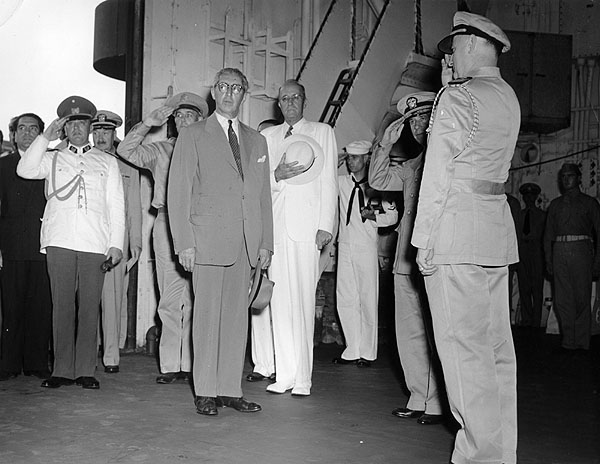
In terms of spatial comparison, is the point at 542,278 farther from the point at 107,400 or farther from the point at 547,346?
the point at 107,400

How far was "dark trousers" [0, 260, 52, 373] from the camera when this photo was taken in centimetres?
528

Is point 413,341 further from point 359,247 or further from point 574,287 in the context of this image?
point 574,287

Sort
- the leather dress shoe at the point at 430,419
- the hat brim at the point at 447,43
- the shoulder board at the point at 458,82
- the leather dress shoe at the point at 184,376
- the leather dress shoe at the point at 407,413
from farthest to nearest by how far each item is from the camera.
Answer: the leather dress shoe at the point at 184,376 < the leather dress shoe at the point at 407,413 < the leather dress shoe at the point at 430,419 < the hat brim at the point at 447,43 < the shoulder board at the point at 458,82

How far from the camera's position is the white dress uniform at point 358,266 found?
6504 millimetres

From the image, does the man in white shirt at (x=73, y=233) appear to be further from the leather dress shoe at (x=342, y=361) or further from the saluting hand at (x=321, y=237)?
the leather dress shoe at (x=342, y=361)

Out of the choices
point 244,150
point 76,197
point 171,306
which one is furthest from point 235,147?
point 171,306

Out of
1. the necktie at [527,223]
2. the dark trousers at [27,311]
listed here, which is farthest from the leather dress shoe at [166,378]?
the necktie at [527,223]

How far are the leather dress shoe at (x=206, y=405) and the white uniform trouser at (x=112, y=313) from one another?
65.7 inches

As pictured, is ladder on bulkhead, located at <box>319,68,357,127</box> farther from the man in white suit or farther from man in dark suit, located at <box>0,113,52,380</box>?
man in dark suit, located at <box>0,113,52,380</box>

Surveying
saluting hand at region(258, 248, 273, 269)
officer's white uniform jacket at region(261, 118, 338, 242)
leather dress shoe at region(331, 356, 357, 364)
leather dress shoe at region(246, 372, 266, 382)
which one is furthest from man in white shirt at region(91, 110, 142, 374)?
leather dress shoe at region(331, 356, 357, 364)

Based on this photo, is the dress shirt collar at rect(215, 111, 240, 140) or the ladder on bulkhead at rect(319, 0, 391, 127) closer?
the dress shirt collar at rect(215, 111, 240, 140)

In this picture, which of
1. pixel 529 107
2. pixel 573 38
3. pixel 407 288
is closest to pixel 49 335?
pixel 407 288

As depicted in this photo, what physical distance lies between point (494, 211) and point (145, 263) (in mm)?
4263

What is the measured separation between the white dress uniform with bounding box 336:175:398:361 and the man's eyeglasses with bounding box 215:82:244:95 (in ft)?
7.98
